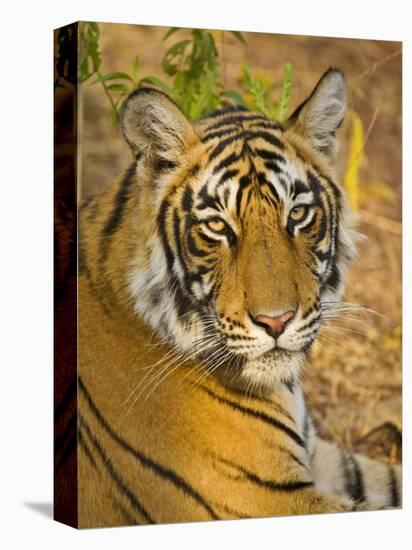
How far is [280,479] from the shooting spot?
602cm

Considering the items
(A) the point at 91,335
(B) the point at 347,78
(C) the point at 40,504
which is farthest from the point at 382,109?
(C) the point at 40,504

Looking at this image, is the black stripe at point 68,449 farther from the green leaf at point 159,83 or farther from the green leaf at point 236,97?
the green leaf at point 236,97

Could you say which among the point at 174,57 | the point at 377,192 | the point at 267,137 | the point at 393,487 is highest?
the point at 174,57

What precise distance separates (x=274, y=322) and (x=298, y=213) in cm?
54

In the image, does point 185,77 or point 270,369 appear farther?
point 185,77

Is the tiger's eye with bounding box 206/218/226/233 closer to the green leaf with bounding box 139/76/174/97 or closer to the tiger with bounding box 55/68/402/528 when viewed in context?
the tiger with bounding box 55/68/402/528

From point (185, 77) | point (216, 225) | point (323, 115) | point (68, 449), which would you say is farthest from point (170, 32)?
point (68, 449)

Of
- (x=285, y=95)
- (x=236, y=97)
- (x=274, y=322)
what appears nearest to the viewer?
(x=274, y=322)

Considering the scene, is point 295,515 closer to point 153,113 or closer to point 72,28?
point 153,113

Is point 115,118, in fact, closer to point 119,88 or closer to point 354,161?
point 119,88

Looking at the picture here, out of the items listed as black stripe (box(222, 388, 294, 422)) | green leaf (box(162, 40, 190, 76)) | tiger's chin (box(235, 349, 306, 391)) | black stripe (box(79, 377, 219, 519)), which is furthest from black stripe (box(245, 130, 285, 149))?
black stripe (box(79, 377, 219, 519))

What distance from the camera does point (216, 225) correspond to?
585cm

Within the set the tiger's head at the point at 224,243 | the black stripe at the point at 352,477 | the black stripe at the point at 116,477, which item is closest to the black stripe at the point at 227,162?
the tiger's head at the point at 224,243

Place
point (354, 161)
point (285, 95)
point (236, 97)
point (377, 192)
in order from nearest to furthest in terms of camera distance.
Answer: point (236, 97) → point (285, 95) → point (354, 161) → point (377, 192)
